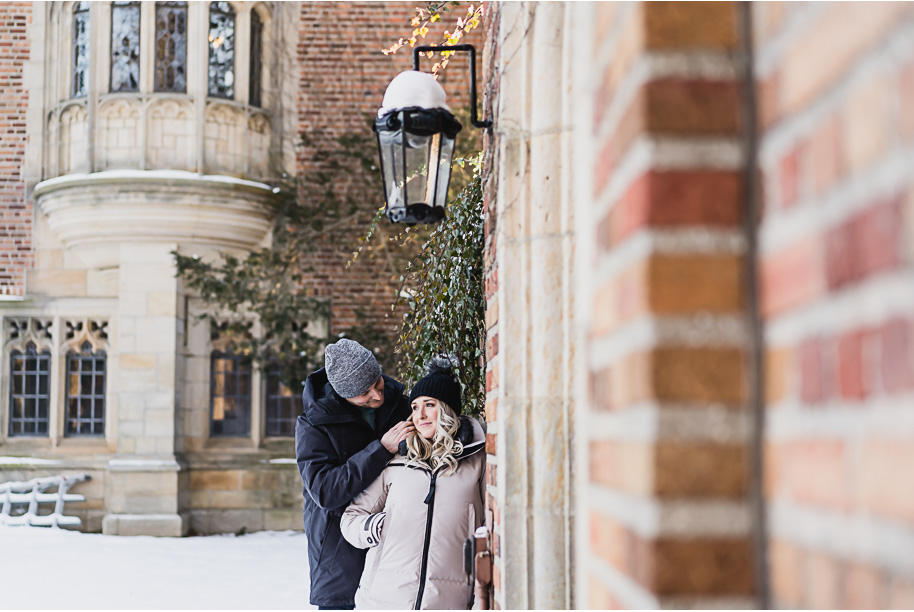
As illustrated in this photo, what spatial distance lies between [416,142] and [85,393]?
26.4 ft

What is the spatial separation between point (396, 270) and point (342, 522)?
6.55 m

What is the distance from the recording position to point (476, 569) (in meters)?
2.49

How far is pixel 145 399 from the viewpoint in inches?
370

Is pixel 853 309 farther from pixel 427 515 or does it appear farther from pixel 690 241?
pixel 427 515

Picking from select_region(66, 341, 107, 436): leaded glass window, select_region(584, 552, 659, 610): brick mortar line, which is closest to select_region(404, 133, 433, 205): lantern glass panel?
select_region(584, 552, 659, 610): brick mortar line

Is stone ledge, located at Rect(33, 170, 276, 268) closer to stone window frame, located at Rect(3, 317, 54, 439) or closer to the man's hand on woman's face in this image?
stone window frame, located at Rect(3, 317, 54, 439)

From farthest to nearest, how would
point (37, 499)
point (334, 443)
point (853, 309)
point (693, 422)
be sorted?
point (37, 499) → point (334, 443) → point (693, 422) → point (853, 309)

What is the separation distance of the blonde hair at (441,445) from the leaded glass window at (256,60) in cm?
752

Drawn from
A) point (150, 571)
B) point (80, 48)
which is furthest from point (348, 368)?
point (80, 48)

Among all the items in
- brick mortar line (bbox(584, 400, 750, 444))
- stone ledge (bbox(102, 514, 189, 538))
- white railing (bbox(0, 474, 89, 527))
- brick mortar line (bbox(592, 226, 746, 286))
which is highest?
brick mortar line (bbox(592, 226, 746, 286))

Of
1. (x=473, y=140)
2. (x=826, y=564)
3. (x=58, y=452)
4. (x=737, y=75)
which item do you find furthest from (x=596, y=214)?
(x=58, y=452)

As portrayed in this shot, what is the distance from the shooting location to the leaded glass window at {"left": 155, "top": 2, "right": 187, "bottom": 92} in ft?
31.5

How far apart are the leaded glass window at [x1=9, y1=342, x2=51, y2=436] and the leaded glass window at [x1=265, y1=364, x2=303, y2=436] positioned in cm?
232

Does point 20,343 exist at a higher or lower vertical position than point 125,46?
lower
